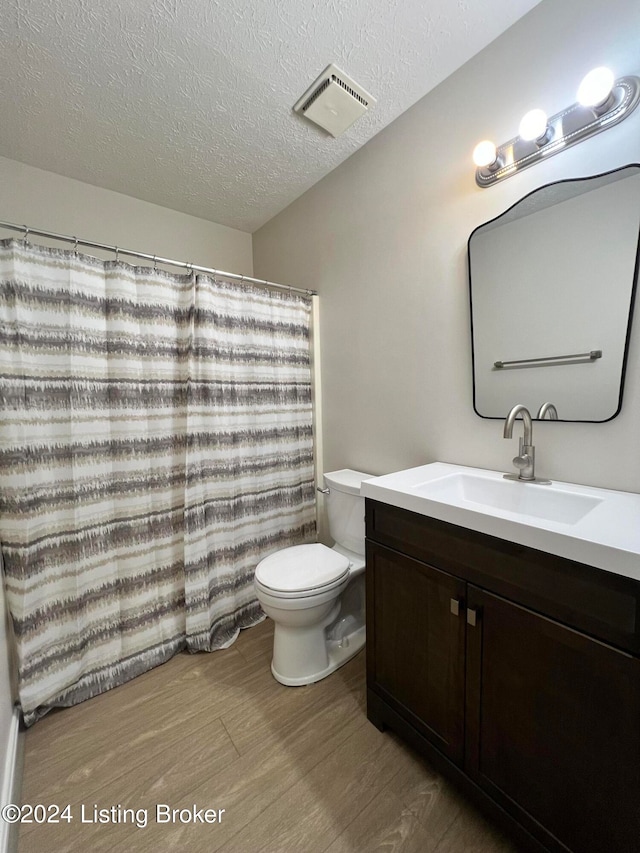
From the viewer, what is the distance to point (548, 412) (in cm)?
121

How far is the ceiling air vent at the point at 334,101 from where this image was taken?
4.52ft

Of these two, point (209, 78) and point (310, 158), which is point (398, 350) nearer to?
point (310, 158)

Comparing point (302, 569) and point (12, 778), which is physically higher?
point (302, 569)

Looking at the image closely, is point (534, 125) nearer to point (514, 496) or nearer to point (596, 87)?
point (596, 87)

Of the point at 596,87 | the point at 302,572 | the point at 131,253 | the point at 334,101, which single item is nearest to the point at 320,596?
the point at 302,572

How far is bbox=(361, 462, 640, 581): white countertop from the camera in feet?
2.38

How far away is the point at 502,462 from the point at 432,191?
45.8 inches

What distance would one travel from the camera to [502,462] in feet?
4.43

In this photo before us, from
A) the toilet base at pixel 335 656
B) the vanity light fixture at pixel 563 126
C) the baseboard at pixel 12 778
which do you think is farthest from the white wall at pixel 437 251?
the baseboard at pixel 12 778

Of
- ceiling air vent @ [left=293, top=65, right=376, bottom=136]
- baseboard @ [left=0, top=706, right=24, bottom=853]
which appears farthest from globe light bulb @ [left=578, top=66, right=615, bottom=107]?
baseboard @ [left=0, top=706, right=24, bottom=853]

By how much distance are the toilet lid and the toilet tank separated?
13cm

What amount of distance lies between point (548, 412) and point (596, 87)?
93 centimetres

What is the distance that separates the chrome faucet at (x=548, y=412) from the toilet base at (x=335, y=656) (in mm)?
1328

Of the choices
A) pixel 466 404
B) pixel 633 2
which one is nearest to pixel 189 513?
pixel 466 404
